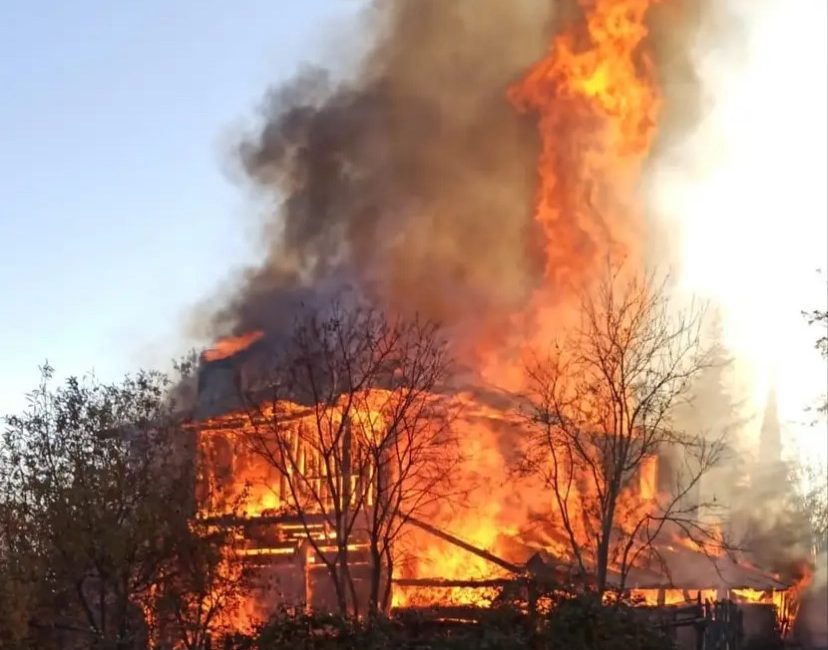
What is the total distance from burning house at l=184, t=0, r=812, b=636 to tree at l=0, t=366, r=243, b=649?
2.79 m

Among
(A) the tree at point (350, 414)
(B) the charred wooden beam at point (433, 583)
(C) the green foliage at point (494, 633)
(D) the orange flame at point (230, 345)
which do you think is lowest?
(B) the charred wooden beam at point (433, 583)

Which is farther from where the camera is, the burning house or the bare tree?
the burning house

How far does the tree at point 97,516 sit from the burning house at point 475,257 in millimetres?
2795

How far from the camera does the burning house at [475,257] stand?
24.7 m

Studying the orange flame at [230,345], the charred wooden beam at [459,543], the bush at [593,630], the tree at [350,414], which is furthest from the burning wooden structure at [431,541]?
the bush at [593,630]

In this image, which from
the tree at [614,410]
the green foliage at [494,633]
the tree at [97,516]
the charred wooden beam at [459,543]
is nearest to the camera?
the green foliage at [494,633]

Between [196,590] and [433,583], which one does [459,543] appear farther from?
[196,590]

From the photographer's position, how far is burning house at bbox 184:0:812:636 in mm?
24656

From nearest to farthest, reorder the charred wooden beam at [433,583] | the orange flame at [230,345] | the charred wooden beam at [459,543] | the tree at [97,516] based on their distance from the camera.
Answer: the tree at [97,516], the charred wooden beam at [433,583], the charred wooden beam at [459,543], the orange flame at [230,345]

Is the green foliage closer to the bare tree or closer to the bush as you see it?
the bush

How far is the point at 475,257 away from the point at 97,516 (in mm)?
20452

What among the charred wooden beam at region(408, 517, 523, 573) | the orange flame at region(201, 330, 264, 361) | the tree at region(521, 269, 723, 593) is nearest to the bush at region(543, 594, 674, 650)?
the tree at region(521, 269, 723, 593)

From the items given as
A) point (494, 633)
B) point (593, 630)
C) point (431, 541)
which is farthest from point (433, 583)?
point (494, 633)

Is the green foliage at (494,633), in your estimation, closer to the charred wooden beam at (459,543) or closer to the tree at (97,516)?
the tree at (97,516)
